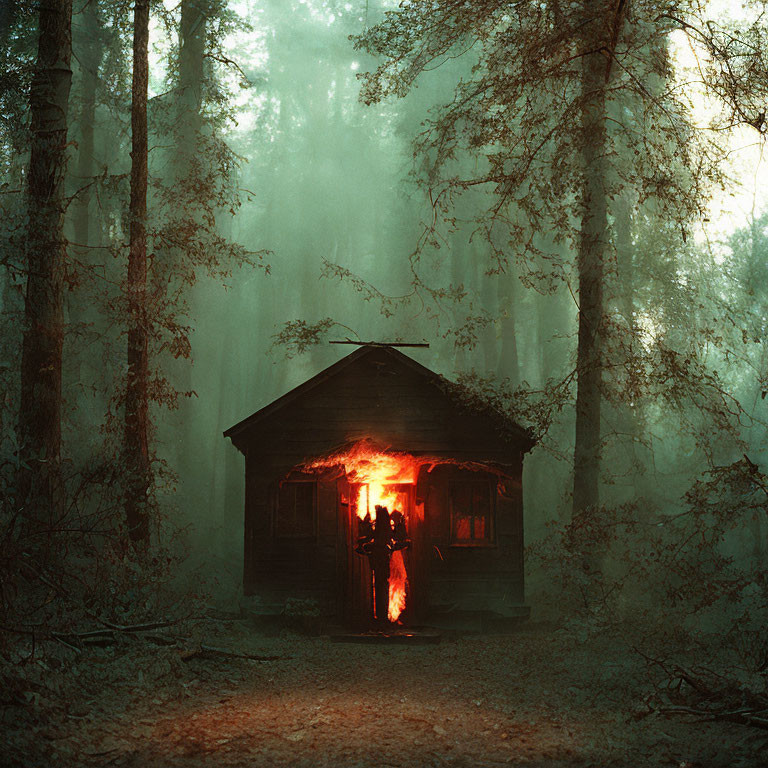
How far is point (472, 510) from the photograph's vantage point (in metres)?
16.2

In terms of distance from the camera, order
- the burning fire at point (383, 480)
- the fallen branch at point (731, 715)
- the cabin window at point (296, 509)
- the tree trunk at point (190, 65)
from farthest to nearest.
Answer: the tree trunk at point (190, 65) → the cabin window at point (296, 509) → the burning fire at point (383, 480) → the fallen branch at point (731, 715)

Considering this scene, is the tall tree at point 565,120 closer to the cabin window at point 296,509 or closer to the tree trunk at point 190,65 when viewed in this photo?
the cabin window at point 296,509

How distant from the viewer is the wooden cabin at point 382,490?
51.0 feet

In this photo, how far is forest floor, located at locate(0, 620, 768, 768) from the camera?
604 centimetres

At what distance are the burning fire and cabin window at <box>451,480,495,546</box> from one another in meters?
1.22

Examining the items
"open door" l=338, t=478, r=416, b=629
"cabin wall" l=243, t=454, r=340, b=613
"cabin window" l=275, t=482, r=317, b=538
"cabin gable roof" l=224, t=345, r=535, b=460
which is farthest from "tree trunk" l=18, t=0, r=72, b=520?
"open door" l=338, t=478, r=416, b=629

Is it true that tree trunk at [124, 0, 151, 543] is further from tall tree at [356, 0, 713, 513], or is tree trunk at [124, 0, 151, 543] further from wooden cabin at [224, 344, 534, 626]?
tall tree at [356, 0, 713, 513]

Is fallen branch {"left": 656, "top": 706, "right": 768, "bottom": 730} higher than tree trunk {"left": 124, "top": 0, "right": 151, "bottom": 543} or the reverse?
the reverse

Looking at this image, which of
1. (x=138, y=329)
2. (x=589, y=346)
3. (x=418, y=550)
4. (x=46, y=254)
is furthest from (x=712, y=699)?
→ (x=138, y=329)

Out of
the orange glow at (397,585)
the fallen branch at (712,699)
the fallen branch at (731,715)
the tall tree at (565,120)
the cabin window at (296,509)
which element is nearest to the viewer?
the fallen branch at (731,715)

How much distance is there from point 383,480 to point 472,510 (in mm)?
2199

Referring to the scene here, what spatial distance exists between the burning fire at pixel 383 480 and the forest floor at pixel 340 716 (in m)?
4.55

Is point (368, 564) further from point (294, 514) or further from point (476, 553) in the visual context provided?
point (476, 553)

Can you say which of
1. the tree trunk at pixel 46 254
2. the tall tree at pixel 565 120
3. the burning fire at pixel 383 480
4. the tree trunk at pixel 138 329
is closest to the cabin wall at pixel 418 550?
the burning fire at pixel 383 480
